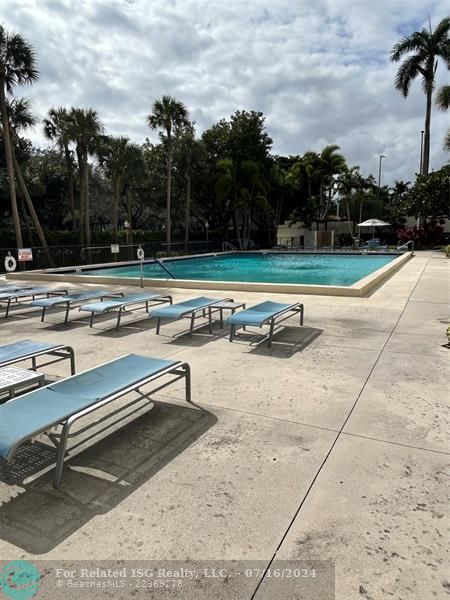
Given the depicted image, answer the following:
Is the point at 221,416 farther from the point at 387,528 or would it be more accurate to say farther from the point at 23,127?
the point at 23,127

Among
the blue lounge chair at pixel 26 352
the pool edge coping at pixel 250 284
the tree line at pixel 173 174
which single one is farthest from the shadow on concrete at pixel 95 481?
the tree line at pixel 173 174

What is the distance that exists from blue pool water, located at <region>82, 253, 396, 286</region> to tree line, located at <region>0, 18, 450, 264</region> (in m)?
4.22

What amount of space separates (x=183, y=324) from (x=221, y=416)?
13.0 ft

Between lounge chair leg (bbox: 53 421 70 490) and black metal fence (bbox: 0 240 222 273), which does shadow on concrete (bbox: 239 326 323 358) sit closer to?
lounge chair leg (bbox: 53 421 70 490)

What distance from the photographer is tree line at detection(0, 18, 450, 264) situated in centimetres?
2297

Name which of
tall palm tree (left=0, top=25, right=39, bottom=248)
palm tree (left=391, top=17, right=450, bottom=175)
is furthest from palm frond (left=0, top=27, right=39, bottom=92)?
palm tree (left=391, top=17, right=450, bottom=175)

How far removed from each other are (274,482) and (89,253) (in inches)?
845

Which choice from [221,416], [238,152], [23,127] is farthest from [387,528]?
[238,152]

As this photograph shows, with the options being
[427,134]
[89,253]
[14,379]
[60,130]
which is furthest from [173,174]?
[14,379]

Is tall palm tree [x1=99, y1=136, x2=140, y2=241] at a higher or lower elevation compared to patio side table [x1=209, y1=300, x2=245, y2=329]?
higher

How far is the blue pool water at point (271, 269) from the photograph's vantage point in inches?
744

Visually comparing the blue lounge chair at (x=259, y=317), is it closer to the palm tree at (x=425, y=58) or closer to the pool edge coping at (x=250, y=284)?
the pool edge coping at (x=250, y=284)

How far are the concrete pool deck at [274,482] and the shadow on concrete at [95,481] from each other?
0.03ft

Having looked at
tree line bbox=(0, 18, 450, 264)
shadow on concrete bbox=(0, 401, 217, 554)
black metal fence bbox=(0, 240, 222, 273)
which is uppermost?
tree line bbox=(0, 18, 450, 264)
